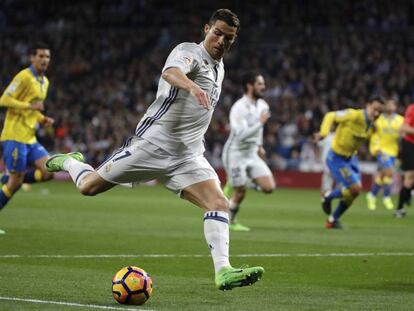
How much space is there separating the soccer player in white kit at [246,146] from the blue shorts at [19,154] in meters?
3.64

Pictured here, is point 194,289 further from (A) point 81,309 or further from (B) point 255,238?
(B) point 255,238

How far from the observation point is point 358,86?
35688mm

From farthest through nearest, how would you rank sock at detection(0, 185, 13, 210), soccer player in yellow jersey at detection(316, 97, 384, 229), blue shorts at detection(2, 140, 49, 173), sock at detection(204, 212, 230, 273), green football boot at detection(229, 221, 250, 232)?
1. soccer player in yellow jersey at detection(316, 97, 384, 229)
2. green football boot at detection(229, 221, 250, 232)
3. blue shorts at detection(2, 140, 49, 173)
4. sock at detection(0, 185, 13, 210)
5. sock at detection(204, 212, 230, 273)

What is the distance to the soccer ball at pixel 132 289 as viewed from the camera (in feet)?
26.2

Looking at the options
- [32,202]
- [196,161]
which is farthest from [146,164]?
[32,202]

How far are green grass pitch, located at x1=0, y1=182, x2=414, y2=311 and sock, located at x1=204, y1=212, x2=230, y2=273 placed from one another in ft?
1.20

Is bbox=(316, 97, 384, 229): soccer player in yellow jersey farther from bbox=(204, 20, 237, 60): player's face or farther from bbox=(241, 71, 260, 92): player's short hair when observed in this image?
bbox=(204, 20, 237, 60): player's face

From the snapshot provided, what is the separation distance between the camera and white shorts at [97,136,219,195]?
28.8 ft

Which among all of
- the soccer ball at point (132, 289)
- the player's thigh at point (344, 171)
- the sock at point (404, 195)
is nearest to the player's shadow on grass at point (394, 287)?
the soccer ball at point (132, 289)

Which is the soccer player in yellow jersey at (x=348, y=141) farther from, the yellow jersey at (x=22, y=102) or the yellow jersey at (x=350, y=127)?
the yellow jersey at (x=22, y=102)

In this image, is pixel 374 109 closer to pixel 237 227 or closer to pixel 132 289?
pixel 237 227

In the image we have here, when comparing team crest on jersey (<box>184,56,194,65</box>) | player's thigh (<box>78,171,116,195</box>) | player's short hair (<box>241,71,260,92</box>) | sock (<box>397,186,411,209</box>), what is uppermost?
team crest on jersey (<box>184,56,194,65</box>)

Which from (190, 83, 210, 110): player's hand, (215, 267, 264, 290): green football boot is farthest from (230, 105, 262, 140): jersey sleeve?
(190, 83, 210, 110): player's hand

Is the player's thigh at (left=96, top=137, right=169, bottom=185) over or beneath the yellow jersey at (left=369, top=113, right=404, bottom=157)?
over
